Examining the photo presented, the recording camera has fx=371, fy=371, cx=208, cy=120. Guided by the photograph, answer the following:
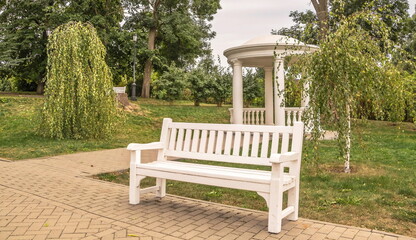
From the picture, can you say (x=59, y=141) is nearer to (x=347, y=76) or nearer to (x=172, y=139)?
(x=172, y=139)

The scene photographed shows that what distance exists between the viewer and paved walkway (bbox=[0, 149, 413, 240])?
349 cm

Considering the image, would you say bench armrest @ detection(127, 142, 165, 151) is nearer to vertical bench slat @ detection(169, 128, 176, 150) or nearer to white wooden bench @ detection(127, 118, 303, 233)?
white wooden bench @ detection(127, 118, 303, 233)

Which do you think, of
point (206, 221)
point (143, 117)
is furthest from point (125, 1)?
point (206, 221)

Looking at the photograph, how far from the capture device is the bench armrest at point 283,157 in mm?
3481

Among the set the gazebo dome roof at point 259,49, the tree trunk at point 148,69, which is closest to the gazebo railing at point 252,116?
the gazebo dome roof at point 259,49

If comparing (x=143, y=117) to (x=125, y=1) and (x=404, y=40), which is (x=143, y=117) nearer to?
(x=125, y=1)

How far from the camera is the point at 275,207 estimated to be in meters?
3.53

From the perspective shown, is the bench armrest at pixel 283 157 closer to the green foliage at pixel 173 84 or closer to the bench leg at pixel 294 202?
the bench leg at pixel 294 202

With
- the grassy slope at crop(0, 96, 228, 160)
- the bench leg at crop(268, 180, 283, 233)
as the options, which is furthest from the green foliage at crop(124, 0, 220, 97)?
the bench leg at crop(268, 180, 283, 233)

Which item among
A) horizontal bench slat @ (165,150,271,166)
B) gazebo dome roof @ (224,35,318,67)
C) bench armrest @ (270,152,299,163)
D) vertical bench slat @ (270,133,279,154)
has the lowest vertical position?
horizontal bench slat @ (165,150,271,166)

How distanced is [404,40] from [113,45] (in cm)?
2041

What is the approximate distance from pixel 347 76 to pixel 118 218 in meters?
3.86

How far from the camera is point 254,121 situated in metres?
15.9

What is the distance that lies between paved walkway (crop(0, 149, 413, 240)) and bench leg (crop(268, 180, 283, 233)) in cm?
9
